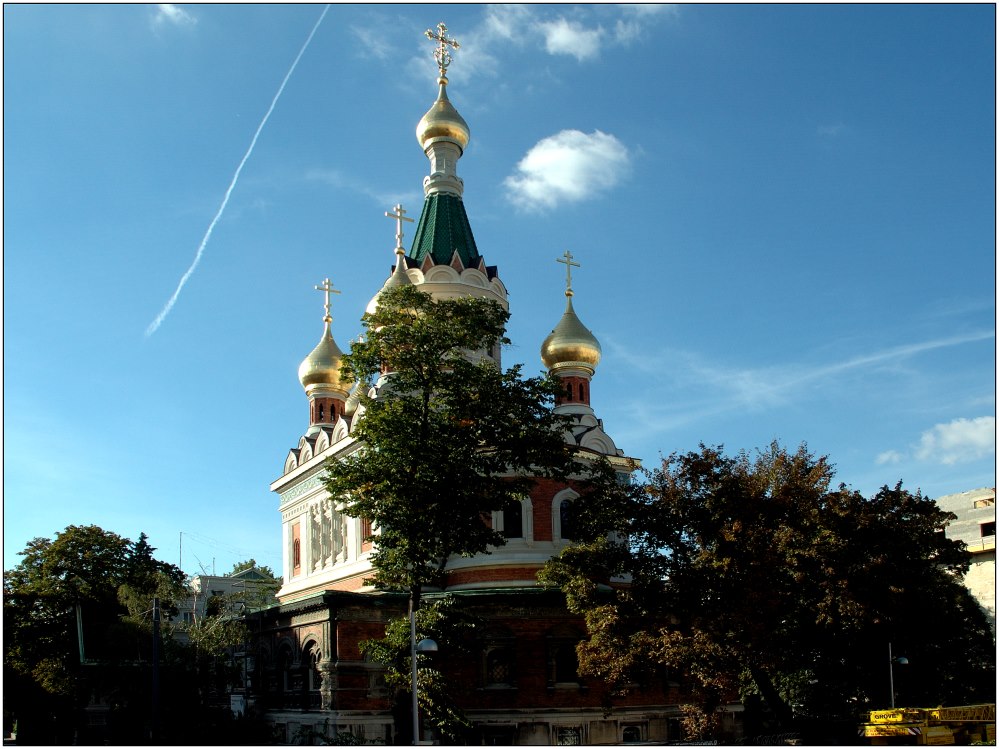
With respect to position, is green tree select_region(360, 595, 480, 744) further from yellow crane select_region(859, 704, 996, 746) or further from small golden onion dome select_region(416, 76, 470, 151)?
small golden onion dome select_region(416, 76, 470, 151)

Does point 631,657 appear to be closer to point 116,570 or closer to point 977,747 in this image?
point 977,747

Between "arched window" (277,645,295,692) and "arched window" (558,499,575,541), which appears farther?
"arched window" (558,499,575,541)

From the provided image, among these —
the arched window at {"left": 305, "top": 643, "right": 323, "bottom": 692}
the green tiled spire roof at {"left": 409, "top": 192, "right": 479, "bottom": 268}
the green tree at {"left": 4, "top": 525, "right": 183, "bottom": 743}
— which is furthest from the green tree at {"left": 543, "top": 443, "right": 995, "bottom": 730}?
the green tree at {"left": 4, "top": 525, "right": 183, "bottom": 743}

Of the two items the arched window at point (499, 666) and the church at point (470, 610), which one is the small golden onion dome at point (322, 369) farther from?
the arched window at point (499, 666)

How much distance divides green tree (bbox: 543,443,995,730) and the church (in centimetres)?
216

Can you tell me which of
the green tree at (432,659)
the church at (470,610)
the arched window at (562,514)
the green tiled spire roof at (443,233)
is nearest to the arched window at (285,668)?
the church at (470,610)

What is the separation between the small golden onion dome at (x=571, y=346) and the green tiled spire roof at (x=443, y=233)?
3695 mm

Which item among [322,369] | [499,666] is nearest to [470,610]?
[499,666]

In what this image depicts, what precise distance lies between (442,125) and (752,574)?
2100cm

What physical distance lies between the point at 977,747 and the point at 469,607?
1224 cm

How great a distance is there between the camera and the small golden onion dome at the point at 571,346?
112 feet

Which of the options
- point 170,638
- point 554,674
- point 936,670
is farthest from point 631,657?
point 170,638

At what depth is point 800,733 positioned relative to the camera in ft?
79.8

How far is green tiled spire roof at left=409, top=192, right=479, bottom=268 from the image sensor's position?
34.5 metres
